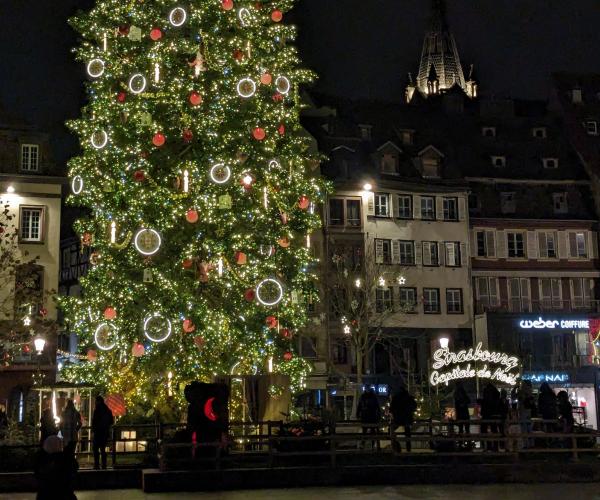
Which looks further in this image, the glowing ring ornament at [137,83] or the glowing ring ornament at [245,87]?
the glowing ring ornament at [245,87]

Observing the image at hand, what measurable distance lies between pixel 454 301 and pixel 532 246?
7.06m

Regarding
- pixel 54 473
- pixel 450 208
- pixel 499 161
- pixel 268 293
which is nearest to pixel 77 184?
pixel 268 293

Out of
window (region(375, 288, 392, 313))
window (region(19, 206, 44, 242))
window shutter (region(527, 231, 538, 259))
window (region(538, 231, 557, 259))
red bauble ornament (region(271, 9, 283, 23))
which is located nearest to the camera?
red bauble ornament (region(271, 9, 283, 23))

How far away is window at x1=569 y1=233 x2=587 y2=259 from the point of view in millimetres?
64062

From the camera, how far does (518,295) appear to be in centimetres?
6284

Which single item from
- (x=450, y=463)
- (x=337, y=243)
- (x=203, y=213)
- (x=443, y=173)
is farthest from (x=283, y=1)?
(x=443, y=173)

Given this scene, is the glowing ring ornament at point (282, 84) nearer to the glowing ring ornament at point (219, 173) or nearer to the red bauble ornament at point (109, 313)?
the glowing ring ornament at point (219, 173)

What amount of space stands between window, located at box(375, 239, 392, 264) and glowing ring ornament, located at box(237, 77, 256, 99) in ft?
103

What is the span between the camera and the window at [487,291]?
6228 cm

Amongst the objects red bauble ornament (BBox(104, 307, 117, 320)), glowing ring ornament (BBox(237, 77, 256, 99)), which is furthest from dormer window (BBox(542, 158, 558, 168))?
red bauble ornament (BBox(104, 307, 117, 320))

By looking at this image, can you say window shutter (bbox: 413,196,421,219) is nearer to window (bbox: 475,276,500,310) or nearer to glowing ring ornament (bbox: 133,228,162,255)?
window (bbox: 475,276,500,310)

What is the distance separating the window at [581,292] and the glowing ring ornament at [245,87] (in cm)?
4034

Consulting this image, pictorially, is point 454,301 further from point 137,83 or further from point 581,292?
point 137,83

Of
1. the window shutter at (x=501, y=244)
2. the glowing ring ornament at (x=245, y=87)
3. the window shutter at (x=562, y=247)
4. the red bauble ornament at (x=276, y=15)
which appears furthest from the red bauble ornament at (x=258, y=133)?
the window shutter at (x=562, y=247)
